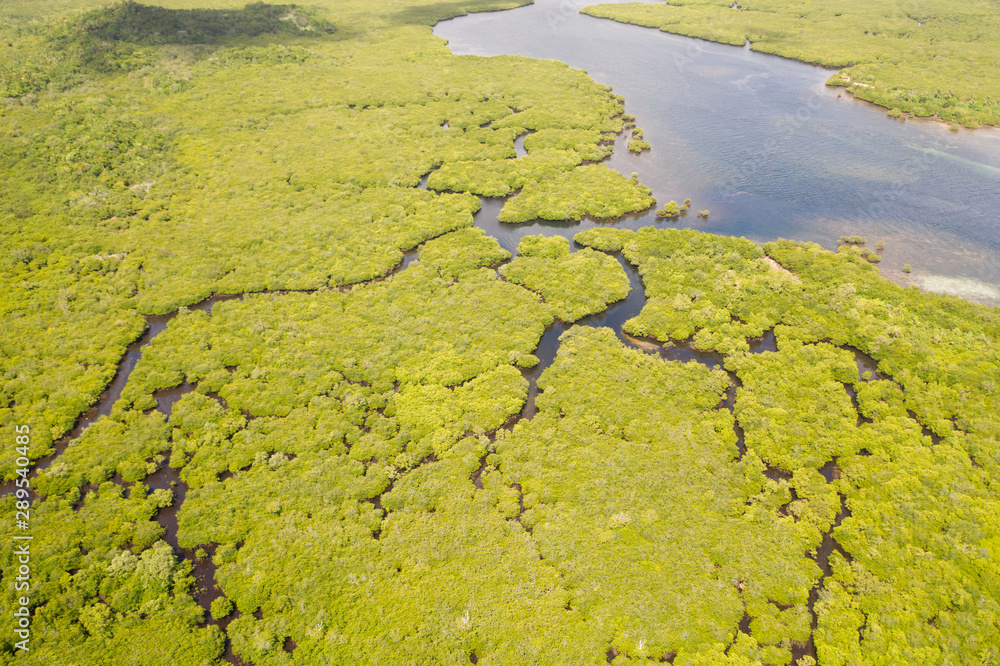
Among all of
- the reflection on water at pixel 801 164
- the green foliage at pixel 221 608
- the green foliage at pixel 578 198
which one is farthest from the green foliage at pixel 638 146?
the green foliage at pixel 221 608

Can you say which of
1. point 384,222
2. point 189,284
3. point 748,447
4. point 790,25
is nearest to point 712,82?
point 790,25

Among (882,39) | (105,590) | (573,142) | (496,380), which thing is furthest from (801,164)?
(105,590)

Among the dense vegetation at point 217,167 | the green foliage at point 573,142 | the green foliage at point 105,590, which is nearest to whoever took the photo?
the green foliage at point 105,590

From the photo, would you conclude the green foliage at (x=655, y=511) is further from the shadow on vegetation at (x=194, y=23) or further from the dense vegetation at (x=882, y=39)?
the shadow on vegetation at (x=194, y=23)

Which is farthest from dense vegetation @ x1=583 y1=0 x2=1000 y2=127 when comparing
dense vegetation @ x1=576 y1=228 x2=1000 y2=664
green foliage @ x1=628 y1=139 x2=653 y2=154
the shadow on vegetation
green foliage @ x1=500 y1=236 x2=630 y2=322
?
the shadow on vegetation

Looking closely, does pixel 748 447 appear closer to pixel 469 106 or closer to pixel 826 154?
pixel 826 154

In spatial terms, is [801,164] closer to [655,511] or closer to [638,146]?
[638,146]

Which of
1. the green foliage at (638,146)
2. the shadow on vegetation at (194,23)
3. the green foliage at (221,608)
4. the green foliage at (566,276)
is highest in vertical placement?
the shadow on vegetation at (194,23)

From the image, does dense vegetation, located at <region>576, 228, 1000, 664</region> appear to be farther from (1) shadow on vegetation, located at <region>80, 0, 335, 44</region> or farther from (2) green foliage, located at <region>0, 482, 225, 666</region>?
(1) shadow on vegetation, located at <region>80, 0, 335, 44</region>
